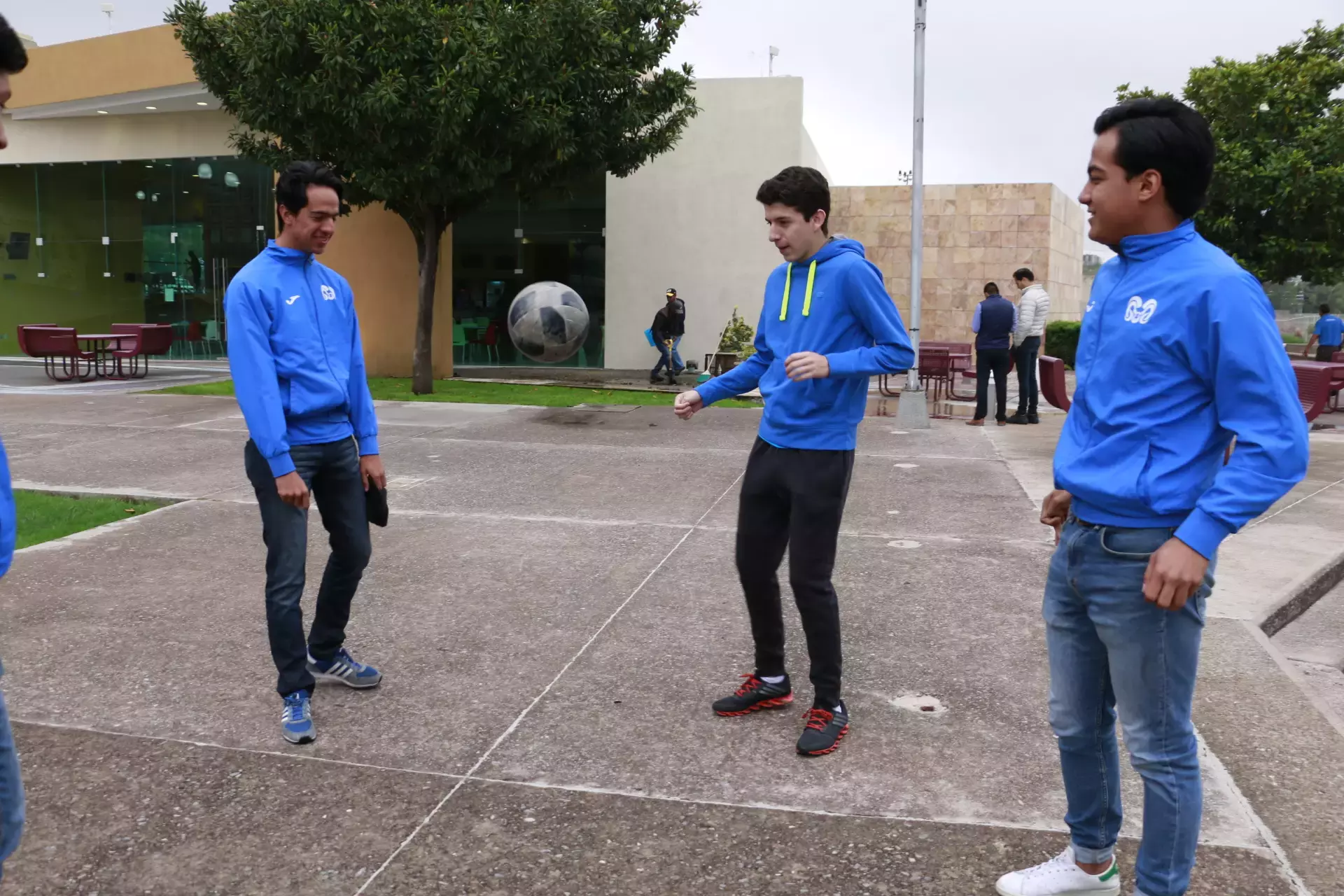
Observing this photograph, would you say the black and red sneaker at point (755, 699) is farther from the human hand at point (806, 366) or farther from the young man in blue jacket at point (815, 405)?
the human hand at point (806, 366)

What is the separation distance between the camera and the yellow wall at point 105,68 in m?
21.2

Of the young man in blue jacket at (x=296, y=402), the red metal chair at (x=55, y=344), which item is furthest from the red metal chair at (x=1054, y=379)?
the red metal chair at (x=55, y=344)

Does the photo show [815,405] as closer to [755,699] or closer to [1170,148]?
[755,699]

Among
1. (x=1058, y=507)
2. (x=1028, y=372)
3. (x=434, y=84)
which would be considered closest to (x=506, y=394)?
(x=434, y=84)

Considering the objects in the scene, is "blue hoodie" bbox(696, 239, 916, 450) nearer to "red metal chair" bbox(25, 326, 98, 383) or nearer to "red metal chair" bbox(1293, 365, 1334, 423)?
"red metal chair" bbox(1293, 365, 1334, 423)

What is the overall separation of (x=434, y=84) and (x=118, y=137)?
1302 centimetres

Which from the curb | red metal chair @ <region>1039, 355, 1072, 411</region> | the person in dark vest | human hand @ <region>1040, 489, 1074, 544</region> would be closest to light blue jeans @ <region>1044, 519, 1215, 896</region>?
human hand @ <region>1040, 489, 1074, 544</region>

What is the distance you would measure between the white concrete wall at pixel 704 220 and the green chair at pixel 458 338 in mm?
3058

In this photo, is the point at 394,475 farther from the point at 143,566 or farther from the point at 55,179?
the point at 55,179

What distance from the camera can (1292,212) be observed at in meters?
23.7

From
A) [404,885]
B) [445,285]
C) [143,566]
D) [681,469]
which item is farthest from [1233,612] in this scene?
[445,285]

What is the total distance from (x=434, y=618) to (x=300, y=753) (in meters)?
1.57

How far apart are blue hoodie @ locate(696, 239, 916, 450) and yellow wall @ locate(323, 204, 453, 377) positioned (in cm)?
1819

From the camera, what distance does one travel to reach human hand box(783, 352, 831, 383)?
351cm
